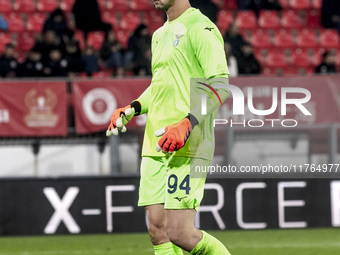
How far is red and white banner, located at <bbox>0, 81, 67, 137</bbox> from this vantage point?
8.39 metres

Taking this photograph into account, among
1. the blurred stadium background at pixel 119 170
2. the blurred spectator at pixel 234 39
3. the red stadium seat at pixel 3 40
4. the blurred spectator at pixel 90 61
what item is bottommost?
the blurred stadium background at pixel 119 170

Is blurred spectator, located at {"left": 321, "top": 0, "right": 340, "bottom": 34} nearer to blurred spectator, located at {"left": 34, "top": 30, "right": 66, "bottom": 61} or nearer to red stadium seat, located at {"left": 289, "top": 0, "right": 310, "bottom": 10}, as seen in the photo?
red stadium seat, located at {"left": 289, "top": 0, "right": 310, "bottom": 10}

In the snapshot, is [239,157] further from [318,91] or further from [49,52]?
[49,52]

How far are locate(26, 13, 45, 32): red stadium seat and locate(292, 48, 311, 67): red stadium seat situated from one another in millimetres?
4582

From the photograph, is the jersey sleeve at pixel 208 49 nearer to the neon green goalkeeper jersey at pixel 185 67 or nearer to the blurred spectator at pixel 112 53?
the neon green goalkeeper jersey at pixel 185 67

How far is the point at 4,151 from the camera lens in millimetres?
8148

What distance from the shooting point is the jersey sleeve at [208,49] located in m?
4.09

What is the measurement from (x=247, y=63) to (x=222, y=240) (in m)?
4.39

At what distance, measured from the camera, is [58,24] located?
39.0 feet

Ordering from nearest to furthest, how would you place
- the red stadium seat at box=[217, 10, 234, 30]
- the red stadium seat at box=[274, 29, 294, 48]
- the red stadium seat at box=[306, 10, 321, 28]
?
1. the red stadium seat at box=[217, 10, 234, 30]
2. the red stadium seat at box=[274, 29, 294, 48]
3. the red stadium seat at box=[306, 10, 321, 28]

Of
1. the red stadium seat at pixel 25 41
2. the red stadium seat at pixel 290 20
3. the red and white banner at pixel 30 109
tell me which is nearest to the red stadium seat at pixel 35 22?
the red stadium seat at pixel 25 41

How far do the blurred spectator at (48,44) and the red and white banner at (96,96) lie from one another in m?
2.29

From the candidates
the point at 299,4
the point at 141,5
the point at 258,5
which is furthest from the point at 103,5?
the point at 299,4

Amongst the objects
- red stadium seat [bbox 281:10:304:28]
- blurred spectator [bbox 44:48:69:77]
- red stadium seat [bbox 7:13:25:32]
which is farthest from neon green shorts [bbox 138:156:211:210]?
red stadium seat [bbox 281:10:304:28]
